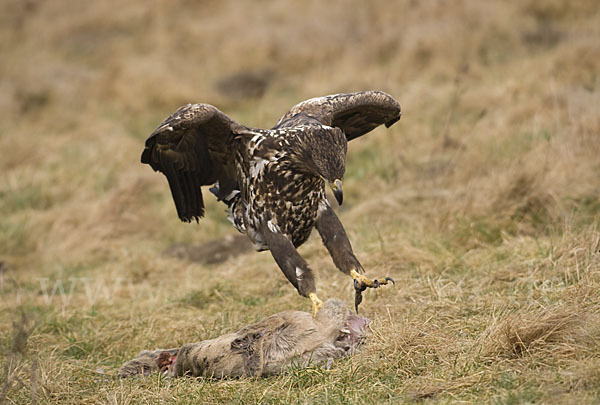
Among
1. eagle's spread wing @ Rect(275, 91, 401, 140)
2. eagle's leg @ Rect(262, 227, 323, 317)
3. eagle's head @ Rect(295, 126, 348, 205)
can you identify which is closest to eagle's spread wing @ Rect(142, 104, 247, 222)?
eagle's spread wing @ Rect(275, 91, 401, 140)

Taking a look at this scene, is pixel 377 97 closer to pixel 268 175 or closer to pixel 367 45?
pixel 268 175

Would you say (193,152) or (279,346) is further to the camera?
(193,152)

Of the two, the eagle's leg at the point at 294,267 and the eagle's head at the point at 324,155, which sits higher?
the eagle's head at the point at 324,155

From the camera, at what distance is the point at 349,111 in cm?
538

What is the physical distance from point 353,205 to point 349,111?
313cm

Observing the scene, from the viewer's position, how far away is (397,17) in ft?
44.4

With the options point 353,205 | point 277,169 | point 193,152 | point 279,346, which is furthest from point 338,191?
point 353,205

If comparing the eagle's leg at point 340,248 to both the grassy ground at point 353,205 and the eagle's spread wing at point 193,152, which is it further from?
the eagle's spread wing at point 193,152

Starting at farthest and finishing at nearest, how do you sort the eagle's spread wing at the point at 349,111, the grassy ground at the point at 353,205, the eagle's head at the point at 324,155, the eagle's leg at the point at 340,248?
the eagle's spread wing at the point at 349,111, the eagle's leg at the point at 340,248, the eagle's head at the point at 324,155, the grassy ground at the point at 353,205

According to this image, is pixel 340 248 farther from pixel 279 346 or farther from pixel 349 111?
pixel 349 111

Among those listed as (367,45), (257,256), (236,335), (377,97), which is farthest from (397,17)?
(236,335)

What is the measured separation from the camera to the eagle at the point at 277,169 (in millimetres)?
4574

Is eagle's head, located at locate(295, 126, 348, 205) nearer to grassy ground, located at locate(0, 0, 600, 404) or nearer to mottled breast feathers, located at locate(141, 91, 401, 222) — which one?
mottled breast feathers, located at locate(141, 91, 401, 222)

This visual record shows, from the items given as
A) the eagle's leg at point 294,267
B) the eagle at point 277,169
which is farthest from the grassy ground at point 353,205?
the eagle at point 277,169
